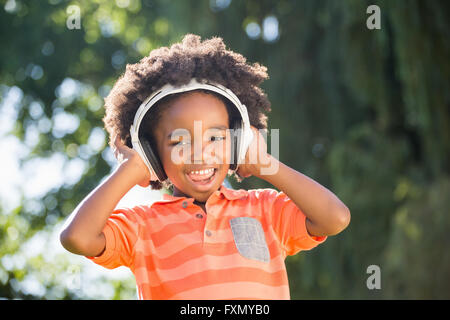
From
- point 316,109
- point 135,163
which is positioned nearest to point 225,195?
point 135,163

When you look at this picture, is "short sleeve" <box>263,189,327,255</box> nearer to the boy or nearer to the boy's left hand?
the boy

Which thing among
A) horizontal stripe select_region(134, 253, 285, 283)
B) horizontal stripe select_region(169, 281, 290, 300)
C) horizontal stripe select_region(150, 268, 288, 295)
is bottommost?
horizontal stripe select_region(169, 281, 290, 300)

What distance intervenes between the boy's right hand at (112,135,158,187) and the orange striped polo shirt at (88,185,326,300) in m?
0.11

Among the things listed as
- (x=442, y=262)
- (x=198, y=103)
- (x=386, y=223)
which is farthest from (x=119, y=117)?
(x=386, y=223)

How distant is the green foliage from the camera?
5.01 meters

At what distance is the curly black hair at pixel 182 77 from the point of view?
2035 millimetres

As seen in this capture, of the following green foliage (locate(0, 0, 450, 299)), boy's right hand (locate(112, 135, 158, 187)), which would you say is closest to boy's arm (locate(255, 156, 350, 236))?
boy's right hand (locate(112, 135, 158, 187))

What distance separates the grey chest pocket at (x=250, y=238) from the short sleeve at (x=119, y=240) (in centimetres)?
→ 29

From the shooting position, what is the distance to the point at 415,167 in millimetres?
5773

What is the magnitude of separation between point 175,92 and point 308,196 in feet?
1.66

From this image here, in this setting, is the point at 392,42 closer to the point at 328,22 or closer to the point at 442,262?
the point at 328,22

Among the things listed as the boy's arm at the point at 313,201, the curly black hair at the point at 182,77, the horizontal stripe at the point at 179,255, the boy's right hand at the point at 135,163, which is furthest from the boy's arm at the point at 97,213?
the boy's arm at the point at 313,201
